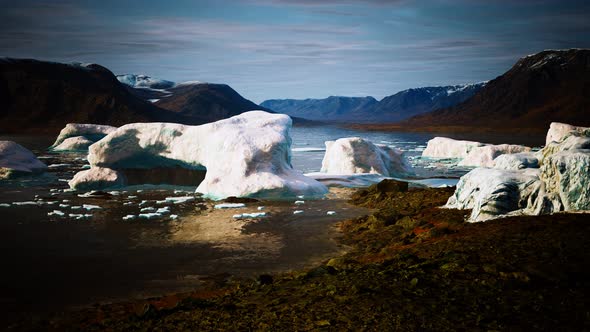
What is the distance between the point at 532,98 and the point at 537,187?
492 ft

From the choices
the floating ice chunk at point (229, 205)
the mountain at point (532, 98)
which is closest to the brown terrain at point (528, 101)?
the mountain at point (532, 98)

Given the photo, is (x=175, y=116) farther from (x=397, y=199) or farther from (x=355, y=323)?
(x=355, y=323)

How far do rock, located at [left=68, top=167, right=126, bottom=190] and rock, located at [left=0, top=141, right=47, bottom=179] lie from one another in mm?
5662

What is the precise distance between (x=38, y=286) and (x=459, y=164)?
30024 millimetres

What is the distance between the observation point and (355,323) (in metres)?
5.24

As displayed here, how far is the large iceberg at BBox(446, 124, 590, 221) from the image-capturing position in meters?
8.77

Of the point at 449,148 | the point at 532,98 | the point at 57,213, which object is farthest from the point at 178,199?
the point at 532,98

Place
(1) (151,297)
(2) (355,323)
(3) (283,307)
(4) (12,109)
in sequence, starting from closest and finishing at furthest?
(2) (355,323)
(3) (283,307)
(1) (151,297)
(4) (12,109)

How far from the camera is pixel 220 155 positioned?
61.1 ft

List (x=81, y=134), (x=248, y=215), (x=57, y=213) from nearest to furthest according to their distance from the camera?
(x=248, y=215), (x=57, y=213), (x=81, y=134)

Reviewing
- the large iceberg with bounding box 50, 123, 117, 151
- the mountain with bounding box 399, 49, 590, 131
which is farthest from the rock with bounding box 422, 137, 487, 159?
the mountain with bounding box 399, 49, 590, 131

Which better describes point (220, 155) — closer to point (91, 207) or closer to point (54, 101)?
point (91, 207)

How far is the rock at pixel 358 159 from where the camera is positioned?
83.7 ft

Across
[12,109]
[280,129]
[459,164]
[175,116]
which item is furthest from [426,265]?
[175,116]
